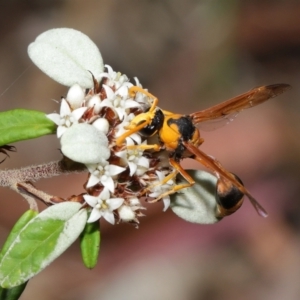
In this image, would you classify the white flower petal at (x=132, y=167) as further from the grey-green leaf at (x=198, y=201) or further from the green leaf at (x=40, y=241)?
the grey-green leaf at (x=198, y=201)

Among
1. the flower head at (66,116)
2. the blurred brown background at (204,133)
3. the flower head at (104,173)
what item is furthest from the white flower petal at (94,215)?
the blurred brown background at (204,133)

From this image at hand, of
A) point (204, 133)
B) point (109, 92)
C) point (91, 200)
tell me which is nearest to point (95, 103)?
point (109, 92)

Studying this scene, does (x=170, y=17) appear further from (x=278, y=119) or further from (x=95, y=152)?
(x=95, y=152)

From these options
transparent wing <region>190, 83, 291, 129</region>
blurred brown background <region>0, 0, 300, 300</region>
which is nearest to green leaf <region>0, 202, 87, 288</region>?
transparent wing <region>190, 83, 291, 129</region>

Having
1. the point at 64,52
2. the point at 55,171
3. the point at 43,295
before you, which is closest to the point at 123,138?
the point at 55,171

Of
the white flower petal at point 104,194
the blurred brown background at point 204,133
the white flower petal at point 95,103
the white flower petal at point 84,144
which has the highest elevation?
the white flower petal at point 95,103

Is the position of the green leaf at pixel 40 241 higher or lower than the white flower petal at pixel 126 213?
lower

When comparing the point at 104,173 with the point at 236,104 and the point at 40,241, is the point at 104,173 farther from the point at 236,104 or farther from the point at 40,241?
the point at 236,104
